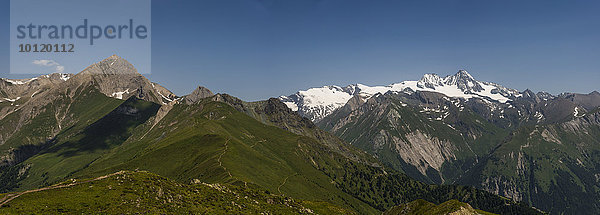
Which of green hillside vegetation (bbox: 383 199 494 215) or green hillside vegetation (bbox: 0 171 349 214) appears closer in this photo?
green hillside vegetation (bbox: 0 171 349 214)

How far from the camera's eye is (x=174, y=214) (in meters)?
102

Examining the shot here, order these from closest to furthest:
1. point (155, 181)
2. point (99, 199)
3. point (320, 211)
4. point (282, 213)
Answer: point (99, 199) → point (155, 181) → point (282, 213) → point (320, 211)

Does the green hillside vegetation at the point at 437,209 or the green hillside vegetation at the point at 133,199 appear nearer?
the green hillside vegetation at the point at 133,199

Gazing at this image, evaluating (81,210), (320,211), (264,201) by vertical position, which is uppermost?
(81,210)

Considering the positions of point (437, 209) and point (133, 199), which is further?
point (437, 209)

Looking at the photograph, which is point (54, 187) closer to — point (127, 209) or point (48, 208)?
point (48, 208)

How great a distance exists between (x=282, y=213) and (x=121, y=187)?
60.4m

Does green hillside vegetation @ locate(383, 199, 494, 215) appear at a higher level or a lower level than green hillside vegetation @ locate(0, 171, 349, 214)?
lower

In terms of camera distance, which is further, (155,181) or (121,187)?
(155,181)

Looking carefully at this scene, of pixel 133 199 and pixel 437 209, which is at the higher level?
pixel 133 199

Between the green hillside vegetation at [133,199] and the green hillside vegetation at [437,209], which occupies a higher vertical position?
the green hillside vegetation at [133,199]

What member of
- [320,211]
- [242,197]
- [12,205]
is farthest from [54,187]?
[320,211]

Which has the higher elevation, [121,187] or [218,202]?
[121,187]

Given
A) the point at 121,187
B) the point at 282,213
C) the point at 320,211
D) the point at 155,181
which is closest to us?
the point at 121,187
